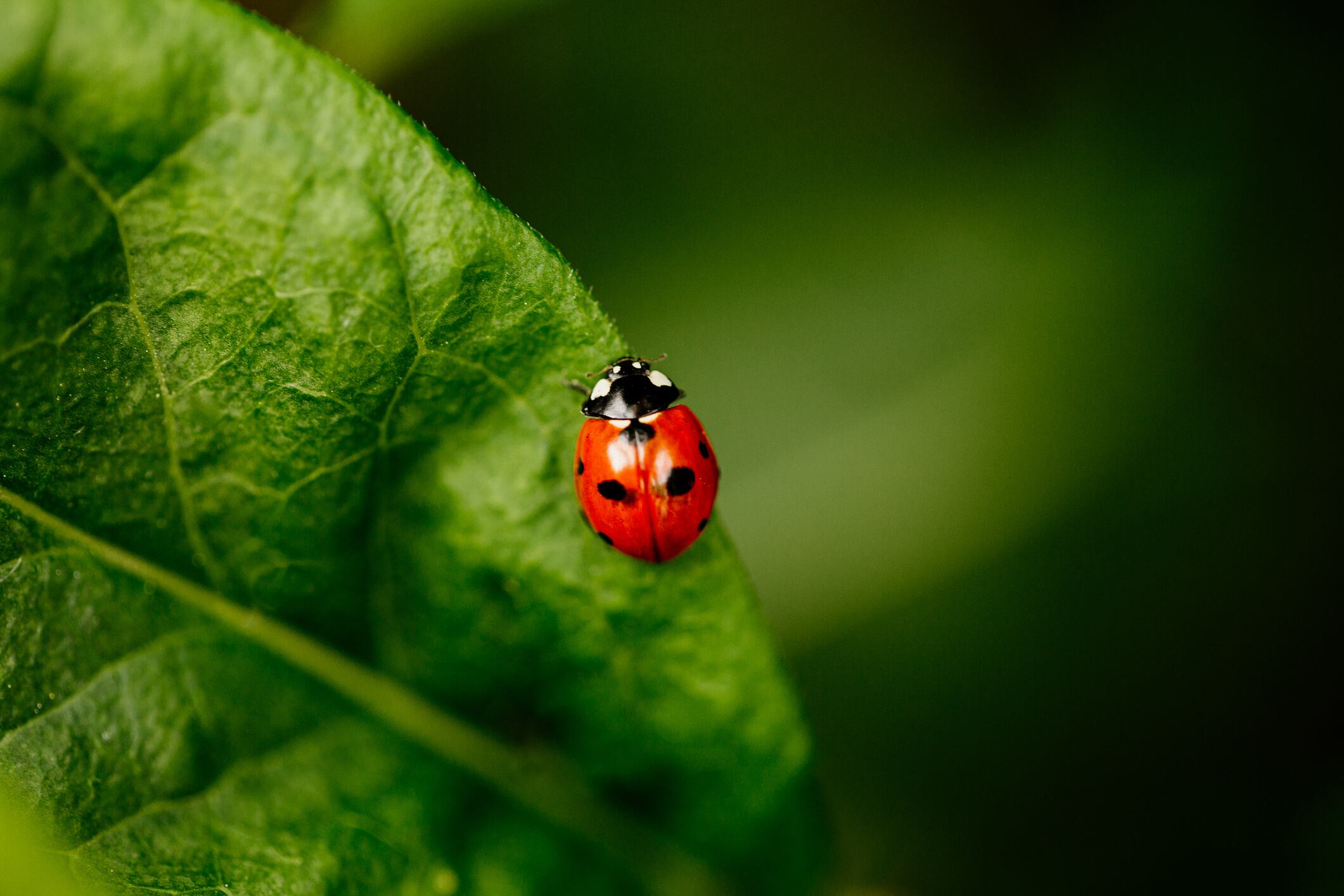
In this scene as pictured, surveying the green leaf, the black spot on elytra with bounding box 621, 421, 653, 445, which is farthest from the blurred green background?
the green leaf

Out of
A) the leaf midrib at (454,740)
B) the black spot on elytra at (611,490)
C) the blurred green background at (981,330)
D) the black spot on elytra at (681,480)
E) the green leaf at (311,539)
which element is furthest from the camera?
the blurred green background at (981,330)

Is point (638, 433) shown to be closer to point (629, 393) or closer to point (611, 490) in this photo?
point (629, 393)

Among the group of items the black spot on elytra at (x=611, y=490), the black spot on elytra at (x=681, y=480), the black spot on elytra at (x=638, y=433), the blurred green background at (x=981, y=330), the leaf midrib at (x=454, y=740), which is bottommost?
the leaf midrib at (x=454, y=740)

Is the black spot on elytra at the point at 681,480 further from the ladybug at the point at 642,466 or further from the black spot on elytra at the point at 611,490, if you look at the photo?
the black spot on elytra at the point at 611,490

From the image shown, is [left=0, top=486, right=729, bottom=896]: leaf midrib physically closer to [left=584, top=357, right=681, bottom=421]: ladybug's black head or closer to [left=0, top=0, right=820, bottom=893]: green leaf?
[left=0, top=0, right=820, bottom=893]: green leaf

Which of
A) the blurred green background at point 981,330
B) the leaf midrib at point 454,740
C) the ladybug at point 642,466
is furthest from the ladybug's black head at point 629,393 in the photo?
the blurred green background at point 981,330

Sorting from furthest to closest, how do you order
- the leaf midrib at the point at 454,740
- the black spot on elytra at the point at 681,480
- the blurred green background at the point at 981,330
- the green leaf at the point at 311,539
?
the blurred green background at the point at 981,330, the black spot on elytra at the point at 681,480, the leaf midrib at the point at 454,740, the green leaf at the point at 311,539
